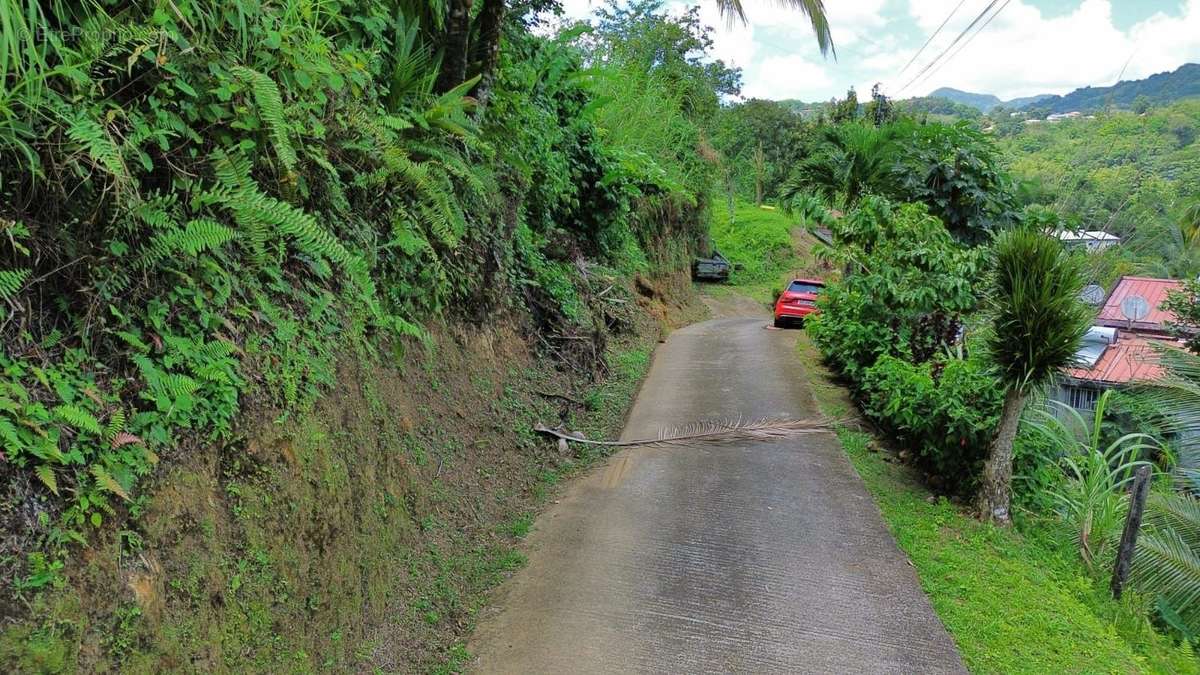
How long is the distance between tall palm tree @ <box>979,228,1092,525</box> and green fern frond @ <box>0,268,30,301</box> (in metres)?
6.91

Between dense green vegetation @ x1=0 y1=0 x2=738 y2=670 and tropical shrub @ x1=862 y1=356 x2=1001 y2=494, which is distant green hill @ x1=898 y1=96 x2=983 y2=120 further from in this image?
dense green vegetation @ x1=0 y1=0 x2=738 y2=670

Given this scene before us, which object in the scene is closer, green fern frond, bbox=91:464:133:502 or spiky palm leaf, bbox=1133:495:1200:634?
green fern frond, bbox=91:464:133:502

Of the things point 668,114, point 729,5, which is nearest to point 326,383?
point 729,5

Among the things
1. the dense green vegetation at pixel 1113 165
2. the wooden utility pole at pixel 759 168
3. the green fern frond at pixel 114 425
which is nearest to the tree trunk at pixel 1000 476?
the dense green vegetation at pixel 1113 165

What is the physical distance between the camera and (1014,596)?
5.33m

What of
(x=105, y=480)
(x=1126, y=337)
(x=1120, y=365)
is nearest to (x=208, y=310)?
(x=105, y=480)

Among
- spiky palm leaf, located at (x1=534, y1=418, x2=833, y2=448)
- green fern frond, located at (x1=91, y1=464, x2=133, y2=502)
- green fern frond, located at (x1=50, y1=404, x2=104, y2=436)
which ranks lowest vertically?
spiky palm leaf, located at (x1=534, y1=418, x2=833, y2=448)

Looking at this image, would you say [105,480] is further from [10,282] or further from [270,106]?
[270,106]

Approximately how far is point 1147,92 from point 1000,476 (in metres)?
19.6

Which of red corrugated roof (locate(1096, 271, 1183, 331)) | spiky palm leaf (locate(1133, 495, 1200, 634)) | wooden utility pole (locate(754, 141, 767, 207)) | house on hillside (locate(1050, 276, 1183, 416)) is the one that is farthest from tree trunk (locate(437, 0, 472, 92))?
wooden utility pole (locate(754, 141, 767, 207))

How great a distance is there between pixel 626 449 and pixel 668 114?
16718 millimetres

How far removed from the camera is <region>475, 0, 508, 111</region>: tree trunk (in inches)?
272

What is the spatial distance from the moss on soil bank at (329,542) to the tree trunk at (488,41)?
2.60 m

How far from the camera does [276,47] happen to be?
3.67 meters
